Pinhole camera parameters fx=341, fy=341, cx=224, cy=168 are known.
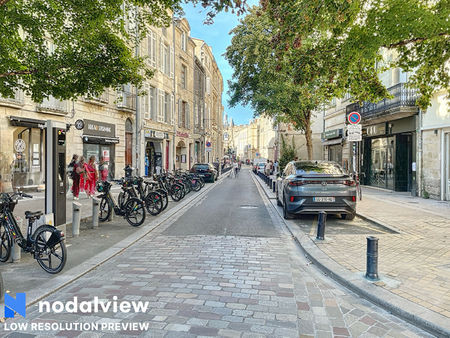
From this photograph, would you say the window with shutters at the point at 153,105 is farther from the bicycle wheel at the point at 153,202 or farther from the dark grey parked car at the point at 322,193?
the dark grey parked car at the point at 322,193

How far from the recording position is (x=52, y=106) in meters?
16.2

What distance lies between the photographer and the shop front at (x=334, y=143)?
82.1 ft

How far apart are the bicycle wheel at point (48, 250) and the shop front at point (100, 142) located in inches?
572

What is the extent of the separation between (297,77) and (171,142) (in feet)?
80.8

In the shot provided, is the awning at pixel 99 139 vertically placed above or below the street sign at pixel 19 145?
above

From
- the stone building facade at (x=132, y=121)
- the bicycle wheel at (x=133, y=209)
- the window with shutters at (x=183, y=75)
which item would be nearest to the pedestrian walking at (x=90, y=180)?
the stone building facade at (x=132, y=121)

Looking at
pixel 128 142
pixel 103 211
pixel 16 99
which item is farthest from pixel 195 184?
pixel 103 211

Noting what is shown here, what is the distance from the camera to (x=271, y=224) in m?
9.00

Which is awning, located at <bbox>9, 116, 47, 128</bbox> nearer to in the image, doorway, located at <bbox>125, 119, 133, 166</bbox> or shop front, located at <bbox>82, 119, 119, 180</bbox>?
shop front, located at <bbox>82, 119, 119, 180</bbox>

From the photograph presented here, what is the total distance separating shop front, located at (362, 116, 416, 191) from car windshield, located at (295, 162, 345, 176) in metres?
7.77

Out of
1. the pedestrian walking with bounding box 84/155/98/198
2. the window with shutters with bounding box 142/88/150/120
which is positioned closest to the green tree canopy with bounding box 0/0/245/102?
the pedestrian walking with bounding box 84/155/98/198

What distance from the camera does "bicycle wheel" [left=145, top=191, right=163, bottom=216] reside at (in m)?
10.2

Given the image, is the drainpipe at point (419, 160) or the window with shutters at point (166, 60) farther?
the window with shutters at point (166, 60)

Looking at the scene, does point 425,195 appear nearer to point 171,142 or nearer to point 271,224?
point 271,224
